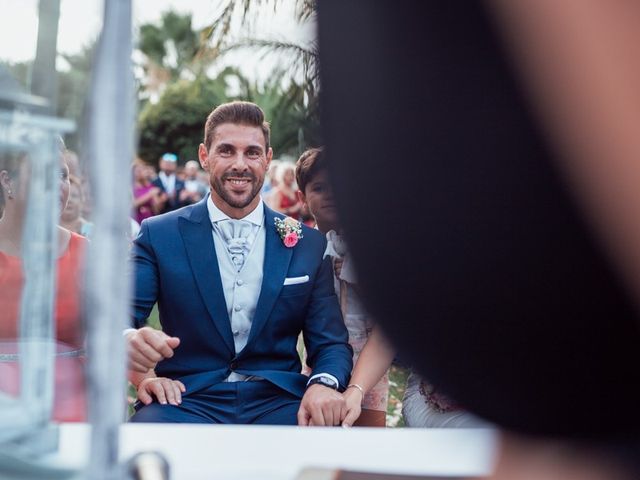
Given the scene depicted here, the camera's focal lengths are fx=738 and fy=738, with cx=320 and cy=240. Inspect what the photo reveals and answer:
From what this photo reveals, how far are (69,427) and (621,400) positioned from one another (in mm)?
551

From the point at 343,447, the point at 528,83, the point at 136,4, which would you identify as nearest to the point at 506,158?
the point at 528,83

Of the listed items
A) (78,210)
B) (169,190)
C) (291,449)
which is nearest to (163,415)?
(291,449)

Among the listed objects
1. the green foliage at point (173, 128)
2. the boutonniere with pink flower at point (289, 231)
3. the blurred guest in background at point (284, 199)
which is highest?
the green foliage at point (173, 128)

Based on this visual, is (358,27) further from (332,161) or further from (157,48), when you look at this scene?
(157,48)

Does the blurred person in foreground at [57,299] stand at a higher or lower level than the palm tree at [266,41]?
lower

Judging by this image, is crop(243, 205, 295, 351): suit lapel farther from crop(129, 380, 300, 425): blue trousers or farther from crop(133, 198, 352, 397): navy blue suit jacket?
crop(129, 380, 300, 425): blue trousers

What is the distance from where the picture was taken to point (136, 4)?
600 millimetres

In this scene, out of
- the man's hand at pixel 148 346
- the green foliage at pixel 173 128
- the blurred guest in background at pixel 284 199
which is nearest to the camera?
the man's hand at pixel 148 346

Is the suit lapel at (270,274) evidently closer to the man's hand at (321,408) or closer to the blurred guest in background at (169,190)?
the man's hand at (321,408)

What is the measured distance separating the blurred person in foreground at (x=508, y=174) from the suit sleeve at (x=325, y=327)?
130cm

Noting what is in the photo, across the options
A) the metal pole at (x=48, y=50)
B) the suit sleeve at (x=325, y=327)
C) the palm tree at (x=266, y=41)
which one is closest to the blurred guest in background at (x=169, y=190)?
the suit sleeve at (x=325, y=327)

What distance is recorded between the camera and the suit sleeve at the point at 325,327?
188cm

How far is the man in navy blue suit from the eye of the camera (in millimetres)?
1816

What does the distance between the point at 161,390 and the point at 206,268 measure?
1.04 ft
